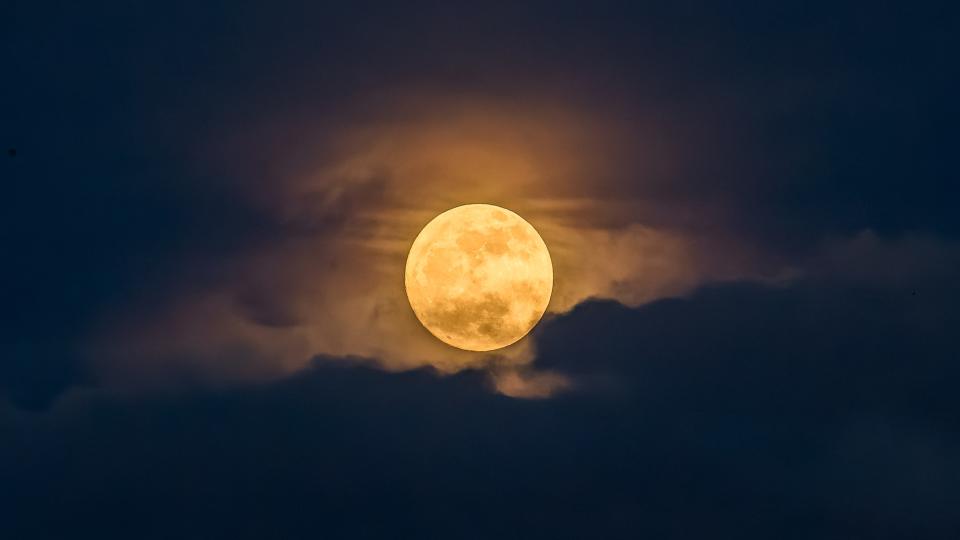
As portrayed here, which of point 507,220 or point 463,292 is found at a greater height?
point 507,220

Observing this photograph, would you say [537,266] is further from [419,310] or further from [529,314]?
[419,310]

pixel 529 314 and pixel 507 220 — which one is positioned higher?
pixel 507 220

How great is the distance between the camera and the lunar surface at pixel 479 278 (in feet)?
240

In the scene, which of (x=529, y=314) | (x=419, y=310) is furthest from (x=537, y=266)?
(x=419, y=310)

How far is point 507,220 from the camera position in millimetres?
74875

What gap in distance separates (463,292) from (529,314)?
4.61m

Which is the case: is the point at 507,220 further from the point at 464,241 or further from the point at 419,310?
the point at 419,310

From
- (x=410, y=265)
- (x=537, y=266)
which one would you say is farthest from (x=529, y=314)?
(x=410, y=265)

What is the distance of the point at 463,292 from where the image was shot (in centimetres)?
7331

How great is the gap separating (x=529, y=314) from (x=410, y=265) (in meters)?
8.29

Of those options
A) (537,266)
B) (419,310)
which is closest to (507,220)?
(537,266)

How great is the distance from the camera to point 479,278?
73.0m

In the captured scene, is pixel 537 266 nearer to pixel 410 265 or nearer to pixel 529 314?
pixel 529 314

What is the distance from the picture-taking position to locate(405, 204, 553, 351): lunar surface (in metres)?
73.1
